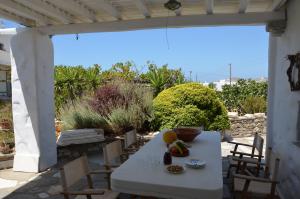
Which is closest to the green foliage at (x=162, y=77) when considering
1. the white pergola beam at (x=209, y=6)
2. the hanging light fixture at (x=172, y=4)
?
the white pergola beam at (x=209, y=6)

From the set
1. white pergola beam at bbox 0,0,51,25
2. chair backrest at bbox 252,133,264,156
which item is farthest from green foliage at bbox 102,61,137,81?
chair backrest at bbox 252,133,264,156

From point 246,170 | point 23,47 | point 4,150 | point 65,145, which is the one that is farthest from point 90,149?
point 246,170

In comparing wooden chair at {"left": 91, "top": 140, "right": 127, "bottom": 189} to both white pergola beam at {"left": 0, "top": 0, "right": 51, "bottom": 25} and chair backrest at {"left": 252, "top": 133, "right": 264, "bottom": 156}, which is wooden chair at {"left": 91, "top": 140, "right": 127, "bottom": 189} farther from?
white pergola beam at {"left": 0, "top": 0, "right": 51, "bottom": 25}

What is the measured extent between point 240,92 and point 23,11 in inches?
325

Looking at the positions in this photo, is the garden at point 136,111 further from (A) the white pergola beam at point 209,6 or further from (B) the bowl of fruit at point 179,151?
(B) the bowl of fruit at point 179,151

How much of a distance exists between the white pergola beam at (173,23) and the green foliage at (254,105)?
19.3 ft

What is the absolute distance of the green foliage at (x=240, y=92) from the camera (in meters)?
10.9

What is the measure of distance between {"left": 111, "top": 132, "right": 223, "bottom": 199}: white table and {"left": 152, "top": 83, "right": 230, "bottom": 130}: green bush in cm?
402

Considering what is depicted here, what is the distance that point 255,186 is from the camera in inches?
132

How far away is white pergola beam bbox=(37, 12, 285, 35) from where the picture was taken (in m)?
4.52

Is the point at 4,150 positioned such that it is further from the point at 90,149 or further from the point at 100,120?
the point at 100,120

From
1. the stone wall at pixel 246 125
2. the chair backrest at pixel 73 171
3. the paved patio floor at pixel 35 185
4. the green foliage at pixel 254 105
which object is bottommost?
the paved patio floor at pixel 35 185

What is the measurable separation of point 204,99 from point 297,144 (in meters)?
4.26

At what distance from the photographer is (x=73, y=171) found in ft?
9.41
